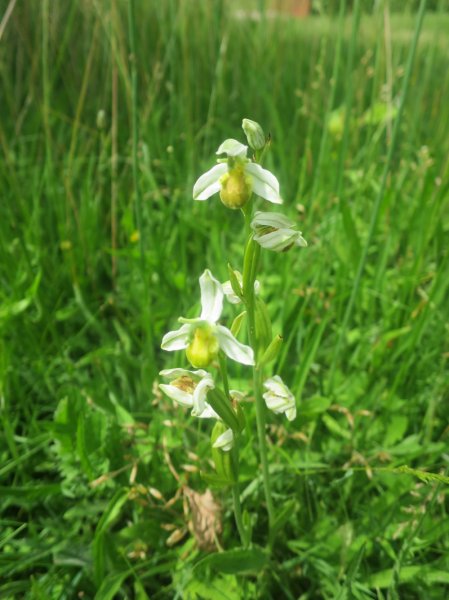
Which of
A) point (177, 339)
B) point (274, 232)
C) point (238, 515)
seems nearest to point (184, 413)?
point (238, 515)

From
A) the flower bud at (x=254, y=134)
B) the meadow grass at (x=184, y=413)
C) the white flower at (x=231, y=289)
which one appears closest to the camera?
the flower bud at (x=254, y=134)

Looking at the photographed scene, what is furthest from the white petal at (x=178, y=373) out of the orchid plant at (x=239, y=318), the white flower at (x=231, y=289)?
the white flower at (x=231, y=289)

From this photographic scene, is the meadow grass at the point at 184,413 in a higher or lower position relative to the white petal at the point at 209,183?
lower

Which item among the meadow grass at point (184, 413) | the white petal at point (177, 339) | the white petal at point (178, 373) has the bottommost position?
the meadow grass at point (184, 413)

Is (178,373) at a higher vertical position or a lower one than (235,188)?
lower

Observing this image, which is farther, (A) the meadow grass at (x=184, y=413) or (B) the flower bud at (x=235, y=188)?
(A) the meadow grass at (x=184, y=413)

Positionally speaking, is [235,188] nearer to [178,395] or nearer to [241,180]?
[241,180]

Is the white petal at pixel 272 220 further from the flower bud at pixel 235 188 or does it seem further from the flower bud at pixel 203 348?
the flower bud at pixel 203 348
